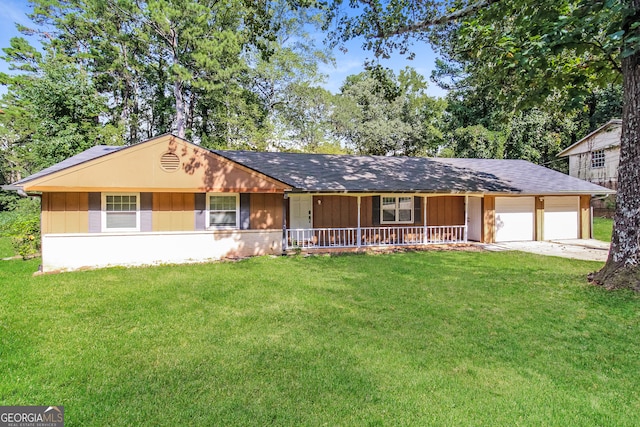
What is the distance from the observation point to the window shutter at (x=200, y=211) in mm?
10422

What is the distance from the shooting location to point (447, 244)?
1341 cm

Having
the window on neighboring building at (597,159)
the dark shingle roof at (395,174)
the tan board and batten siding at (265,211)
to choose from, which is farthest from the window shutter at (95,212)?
the window on neighboring building at (597,159)

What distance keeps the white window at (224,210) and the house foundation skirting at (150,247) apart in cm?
31

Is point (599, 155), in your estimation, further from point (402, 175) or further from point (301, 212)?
point (301, 212)

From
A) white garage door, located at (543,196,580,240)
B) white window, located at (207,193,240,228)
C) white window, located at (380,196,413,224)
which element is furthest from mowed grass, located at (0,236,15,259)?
white garage door, located at (543,196,580,240)

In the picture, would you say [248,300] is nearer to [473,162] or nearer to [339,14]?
[339,14]

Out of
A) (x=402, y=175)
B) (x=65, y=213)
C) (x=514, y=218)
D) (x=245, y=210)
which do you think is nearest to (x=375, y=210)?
(x=402, y=175)

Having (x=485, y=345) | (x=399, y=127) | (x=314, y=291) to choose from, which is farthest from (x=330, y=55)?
(x=485, y=345)

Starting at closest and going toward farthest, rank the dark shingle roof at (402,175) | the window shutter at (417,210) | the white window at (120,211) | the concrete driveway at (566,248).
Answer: the white window at (120,211), the concrete driveway at (566,248), the dark shingle roof at (402,175), the window shutter at (417,210)

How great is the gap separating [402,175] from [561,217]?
7492 mm

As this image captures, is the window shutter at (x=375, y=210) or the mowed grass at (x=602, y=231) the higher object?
the window shutter at (x=375, y=210)

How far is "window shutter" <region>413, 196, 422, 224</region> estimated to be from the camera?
46.3ft

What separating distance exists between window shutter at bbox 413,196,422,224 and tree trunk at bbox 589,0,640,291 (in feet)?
23.8

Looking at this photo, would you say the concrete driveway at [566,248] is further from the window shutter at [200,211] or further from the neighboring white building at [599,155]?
the neighboring white building at [599,155]
